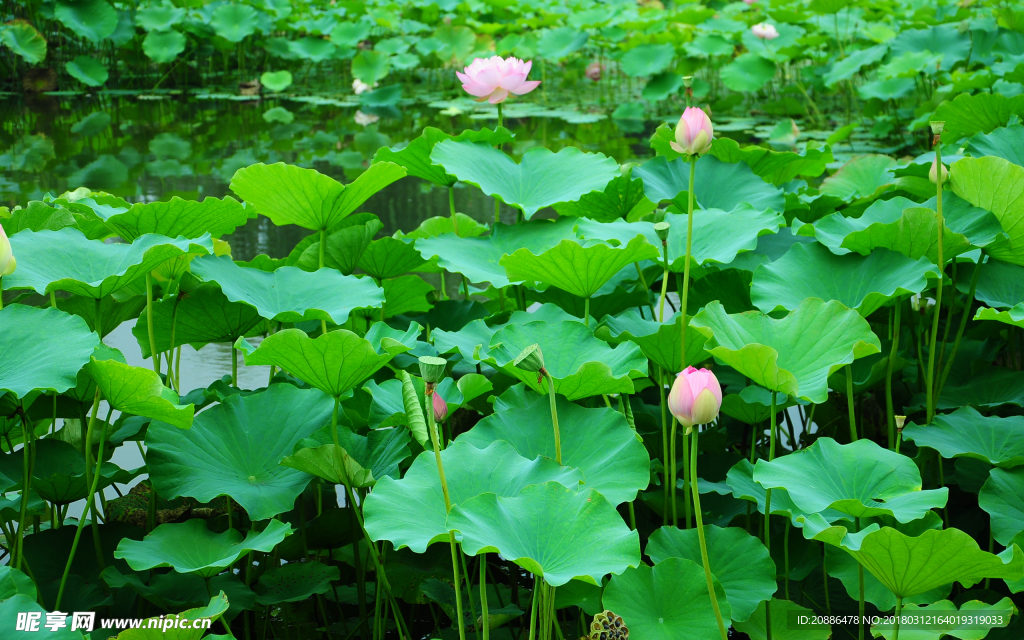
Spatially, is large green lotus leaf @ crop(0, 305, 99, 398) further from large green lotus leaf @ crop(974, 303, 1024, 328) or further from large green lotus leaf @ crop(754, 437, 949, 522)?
large green lotus leaf @ crop(974, 303, 1024, 328)

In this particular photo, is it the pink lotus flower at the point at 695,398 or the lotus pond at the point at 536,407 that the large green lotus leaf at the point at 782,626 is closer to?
the lotus pond at the point at 536,407

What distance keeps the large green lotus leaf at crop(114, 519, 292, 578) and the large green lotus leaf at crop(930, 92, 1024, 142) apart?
1.52 metres

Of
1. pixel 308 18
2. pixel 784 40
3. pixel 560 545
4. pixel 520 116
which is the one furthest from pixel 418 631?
pixel 308 18

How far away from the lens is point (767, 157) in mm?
1519

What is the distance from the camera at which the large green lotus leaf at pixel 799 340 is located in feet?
2.91

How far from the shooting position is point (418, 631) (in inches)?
43.1

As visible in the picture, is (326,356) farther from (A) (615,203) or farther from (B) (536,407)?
(A) (615,203)

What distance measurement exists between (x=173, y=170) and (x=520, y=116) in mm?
2308

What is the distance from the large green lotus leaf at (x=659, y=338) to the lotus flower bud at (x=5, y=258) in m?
0.70

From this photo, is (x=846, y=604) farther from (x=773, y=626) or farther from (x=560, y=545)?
(x=560, y=545)

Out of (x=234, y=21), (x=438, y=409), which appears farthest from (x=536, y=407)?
(x=234, y=21)

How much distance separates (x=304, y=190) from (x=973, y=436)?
3.04 ft

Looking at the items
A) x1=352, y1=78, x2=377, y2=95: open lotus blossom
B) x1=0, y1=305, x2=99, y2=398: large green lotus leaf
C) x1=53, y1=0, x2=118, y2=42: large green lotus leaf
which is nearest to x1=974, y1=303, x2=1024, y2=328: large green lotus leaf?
x1=0, y1=305, x2=99, y2=398: large green lotus leaf

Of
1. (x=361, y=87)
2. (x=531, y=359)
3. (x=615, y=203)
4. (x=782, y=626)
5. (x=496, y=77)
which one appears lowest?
(x=361, y=87)
